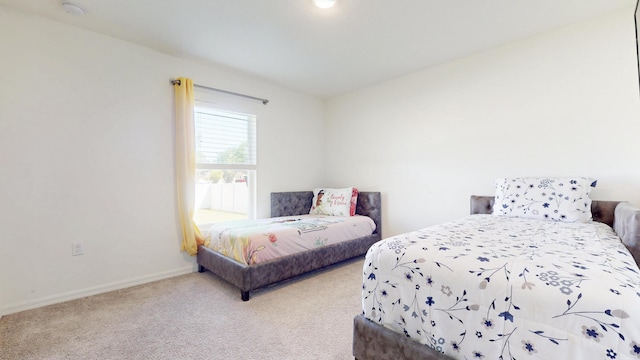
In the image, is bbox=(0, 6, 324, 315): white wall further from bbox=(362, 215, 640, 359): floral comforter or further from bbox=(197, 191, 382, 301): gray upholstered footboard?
bbox=(362, 215, 640, 359): floral comforter

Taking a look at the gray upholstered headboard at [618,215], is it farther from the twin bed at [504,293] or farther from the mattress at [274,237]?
the mattress at [274,237]

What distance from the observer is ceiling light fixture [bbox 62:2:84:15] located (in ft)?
6.74

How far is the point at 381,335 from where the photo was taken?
1.27 metres

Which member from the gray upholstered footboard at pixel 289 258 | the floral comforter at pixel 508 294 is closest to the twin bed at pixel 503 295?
the floral comforter at pixel 508 294

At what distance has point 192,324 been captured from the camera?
1.94 m

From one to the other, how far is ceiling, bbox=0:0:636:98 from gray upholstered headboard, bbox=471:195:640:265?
1.52 meters

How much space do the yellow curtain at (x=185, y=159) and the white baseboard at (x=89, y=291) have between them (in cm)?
28

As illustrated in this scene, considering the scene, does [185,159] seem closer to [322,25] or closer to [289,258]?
[289,258]

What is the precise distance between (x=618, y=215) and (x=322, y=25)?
2567 mm

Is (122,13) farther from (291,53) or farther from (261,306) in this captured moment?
(261,306)

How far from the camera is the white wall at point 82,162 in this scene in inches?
84.5

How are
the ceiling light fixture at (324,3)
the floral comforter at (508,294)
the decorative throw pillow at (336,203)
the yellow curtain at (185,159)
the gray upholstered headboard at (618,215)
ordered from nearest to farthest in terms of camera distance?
the floral comforter at (508,294), the gray upholstered headboard at (618,215), the ceiling light fixture at (324,3), the yellow curtain at (185,159), the decorative throw pillow at (336,203)

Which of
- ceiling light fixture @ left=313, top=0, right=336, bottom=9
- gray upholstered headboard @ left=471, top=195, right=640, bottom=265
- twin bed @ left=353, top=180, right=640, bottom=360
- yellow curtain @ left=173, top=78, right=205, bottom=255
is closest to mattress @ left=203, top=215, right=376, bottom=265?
yellow curtain @ left=173, top=78, right=205, bottom=255

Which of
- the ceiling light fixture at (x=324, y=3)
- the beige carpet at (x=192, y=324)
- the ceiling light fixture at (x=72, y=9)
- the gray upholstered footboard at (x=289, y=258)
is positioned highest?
the ceiling light fixture at (x=72, y=9)
